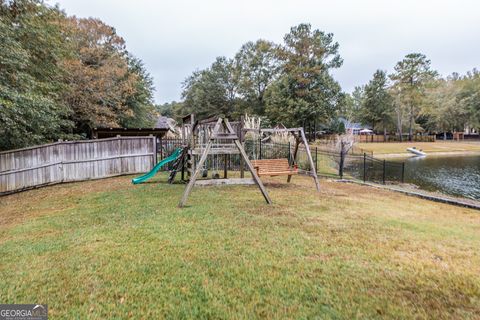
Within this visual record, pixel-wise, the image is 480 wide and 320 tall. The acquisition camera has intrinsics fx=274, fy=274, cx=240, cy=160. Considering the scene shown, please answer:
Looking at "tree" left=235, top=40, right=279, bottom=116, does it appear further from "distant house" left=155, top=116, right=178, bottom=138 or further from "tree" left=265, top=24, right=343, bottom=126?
"distant house" left=155, top=116, right=178, bottom=138

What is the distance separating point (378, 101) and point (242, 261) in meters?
44.0

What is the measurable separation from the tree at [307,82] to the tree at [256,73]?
5410 mm

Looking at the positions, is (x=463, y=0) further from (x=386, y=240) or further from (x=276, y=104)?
(x=276, y=104)

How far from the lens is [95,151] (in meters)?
9.42

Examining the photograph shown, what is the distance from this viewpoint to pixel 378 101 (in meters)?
40.6

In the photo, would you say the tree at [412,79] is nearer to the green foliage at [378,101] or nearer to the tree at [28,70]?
the green foliage at [378,101]

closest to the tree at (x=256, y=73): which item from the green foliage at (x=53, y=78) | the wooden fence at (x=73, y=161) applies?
the green foliage at (x=53, y=78)

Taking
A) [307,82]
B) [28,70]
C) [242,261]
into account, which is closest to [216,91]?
[307,82]

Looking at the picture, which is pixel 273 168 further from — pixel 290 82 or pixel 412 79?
pixel 412 79

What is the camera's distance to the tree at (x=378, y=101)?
39966mm

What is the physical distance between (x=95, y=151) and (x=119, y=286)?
8.15 m

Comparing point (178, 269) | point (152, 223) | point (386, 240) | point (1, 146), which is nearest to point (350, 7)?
point (386, 240)

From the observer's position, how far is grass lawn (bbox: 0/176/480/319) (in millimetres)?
2135

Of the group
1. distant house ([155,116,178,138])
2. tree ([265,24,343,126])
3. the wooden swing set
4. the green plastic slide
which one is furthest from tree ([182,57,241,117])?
the wooden swing set
